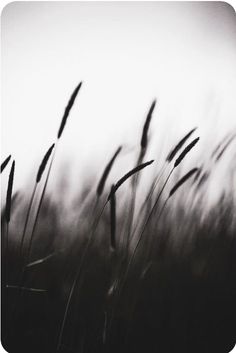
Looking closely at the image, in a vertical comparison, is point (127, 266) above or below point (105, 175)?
below

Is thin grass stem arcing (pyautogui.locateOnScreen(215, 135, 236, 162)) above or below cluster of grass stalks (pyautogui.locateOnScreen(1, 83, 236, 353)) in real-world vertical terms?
above

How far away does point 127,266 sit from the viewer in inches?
27.0

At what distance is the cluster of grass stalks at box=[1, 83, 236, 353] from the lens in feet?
2.32

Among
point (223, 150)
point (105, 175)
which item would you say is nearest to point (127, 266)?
point (105, 175)

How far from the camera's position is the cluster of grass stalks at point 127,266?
2.32 ft

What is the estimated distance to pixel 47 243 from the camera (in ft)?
2.40

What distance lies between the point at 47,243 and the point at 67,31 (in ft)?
1.48

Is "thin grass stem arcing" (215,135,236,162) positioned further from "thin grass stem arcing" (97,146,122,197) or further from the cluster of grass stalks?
"thin grass stem arcing" (97,146,122,197)

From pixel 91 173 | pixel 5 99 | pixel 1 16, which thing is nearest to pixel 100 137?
pixel 91 173

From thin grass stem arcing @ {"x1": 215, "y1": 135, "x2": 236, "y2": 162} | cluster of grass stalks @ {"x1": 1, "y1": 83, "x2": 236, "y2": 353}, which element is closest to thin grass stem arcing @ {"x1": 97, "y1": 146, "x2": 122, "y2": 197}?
cluster of grass stalks @ {"x1": 1, "y1": 83, "x2": 236, "y2": 353}

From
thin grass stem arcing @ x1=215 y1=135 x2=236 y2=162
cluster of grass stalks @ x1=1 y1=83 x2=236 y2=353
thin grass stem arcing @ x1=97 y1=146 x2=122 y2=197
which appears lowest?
cluster of grass stalks @ x1=1 y1=83 x2=236 y2=353

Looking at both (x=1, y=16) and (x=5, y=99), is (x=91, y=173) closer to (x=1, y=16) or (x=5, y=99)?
(x=5, y=99)

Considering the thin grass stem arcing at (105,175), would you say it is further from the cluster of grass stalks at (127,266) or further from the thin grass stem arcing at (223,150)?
the thin grass stem arcing at (223,150)

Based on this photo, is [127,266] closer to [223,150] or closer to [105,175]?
[105,175]
